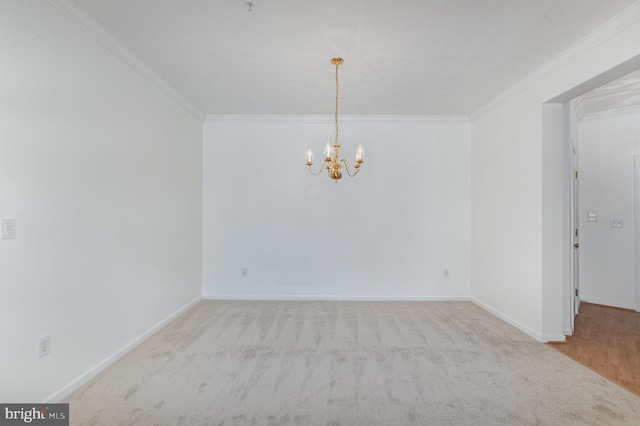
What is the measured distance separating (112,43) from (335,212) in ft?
10.4

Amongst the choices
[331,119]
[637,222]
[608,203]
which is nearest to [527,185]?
[608,203]

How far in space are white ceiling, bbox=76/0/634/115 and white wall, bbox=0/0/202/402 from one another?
466mm

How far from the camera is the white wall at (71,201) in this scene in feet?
5.77

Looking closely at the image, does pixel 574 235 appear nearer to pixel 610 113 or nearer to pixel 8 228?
pixel 610 113

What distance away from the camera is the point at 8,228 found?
1725 millimetres

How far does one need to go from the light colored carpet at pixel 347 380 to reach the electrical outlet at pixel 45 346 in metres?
0.39

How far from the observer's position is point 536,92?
3.12m

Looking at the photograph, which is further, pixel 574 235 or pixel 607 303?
pixel 607 303

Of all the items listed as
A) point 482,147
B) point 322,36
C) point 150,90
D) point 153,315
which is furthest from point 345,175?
point 153,315

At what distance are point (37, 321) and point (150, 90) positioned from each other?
233cm

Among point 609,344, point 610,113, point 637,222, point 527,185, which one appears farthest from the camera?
point 610,113

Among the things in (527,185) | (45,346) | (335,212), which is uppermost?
(527,185)

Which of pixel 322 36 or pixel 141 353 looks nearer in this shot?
pixel 322 36

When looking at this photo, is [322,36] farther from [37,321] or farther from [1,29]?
[37,321]
